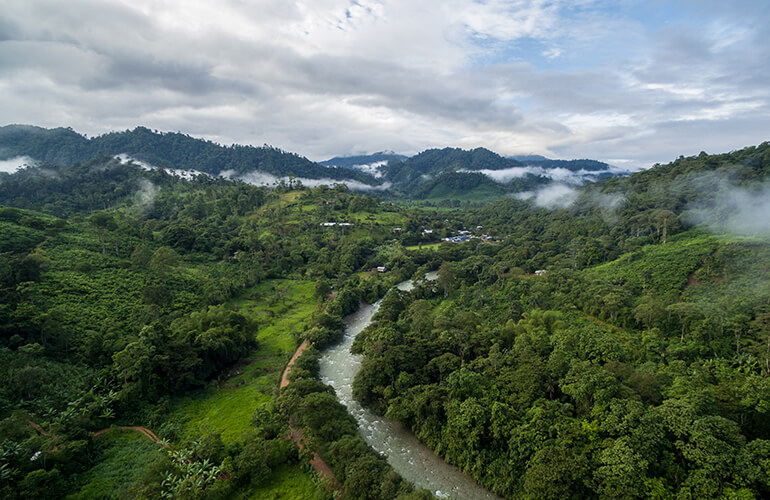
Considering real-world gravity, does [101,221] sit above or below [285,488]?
above

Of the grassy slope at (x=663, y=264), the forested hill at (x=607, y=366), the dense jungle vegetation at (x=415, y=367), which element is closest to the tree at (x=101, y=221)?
the dense jungle vegetation at (x=415, y=367)

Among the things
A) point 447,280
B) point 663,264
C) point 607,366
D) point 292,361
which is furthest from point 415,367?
point 663,264

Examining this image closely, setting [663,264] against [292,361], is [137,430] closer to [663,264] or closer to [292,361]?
[292,361]

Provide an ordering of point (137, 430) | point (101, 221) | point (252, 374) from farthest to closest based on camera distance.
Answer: point (101, 221) → point (252, 374) → point (137, 430)

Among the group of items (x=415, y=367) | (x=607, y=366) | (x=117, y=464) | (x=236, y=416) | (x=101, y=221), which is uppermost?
(x=101, y=221)

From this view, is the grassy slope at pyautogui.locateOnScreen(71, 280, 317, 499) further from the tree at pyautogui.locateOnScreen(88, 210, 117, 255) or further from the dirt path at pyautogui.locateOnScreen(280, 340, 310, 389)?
the tree at pyautogui.locateOnScreen(88, 210, 117, 255)

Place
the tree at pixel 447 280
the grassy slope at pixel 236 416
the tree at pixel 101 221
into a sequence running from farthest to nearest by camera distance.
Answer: the tree at pixel 101 221, the tree at pixel 447 280, the grassy slope at pixel 236 416

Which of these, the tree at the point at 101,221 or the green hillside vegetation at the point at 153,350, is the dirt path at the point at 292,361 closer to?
the green hillside vegetation at the point at 153,350
